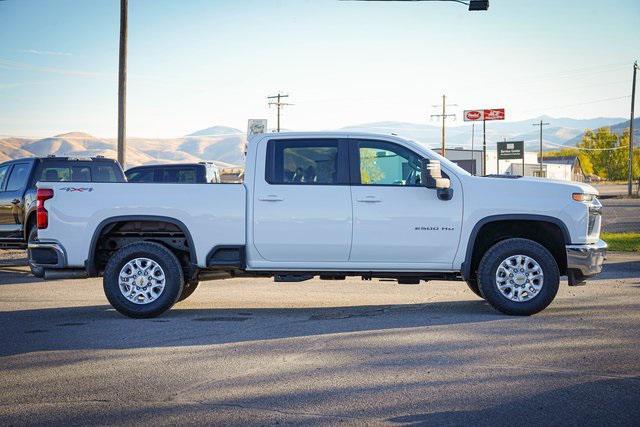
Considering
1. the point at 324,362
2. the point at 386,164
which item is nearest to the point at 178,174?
the point at 386,164

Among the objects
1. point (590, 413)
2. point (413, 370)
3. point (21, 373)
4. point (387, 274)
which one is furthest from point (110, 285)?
point (590, 413)

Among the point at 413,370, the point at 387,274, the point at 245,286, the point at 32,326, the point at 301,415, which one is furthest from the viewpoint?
the point at 245,286

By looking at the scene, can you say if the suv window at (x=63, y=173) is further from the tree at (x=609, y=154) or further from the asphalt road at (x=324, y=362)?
the tree at (x=609, y=154)

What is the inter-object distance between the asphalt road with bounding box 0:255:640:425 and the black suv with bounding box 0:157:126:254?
4.47 metres

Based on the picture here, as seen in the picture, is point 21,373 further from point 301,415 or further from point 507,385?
point 507,385

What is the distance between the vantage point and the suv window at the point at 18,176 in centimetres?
1488

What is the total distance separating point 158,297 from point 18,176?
7.61 metres

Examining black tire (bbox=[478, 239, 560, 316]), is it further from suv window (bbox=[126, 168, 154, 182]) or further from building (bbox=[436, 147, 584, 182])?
building (bbox=[436, 147, 584, 182])

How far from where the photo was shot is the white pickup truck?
875cm

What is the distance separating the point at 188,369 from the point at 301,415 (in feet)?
5.45

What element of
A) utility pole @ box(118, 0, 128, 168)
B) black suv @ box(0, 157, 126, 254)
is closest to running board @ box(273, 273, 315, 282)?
black suv @ box(0, 157, 126, 254)

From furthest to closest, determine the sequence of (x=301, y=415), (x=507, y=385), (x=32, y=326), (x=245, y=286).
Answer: (x=245, y=286), (x=32, y=326), (x=507, y=385), (x=301, y=415)

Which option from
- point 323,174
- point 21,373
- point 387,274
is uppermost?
point 323,174

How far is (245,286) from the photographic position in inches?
478
